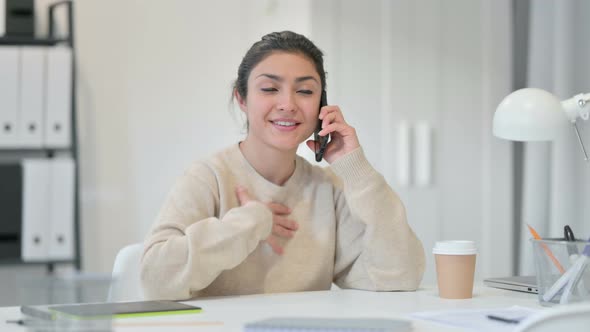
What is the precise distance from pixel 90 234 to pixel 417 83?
146cm

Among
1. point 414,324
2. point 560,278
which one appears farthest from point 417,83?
point 414,324

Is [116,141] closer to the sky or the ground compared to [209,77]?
closer to the ground

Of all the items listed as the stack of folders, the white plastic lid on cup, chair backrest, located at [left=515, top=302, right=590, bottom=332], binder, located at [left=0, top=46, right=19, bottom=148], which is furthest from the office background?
chair backrest, located at [left=515, top=302, right=590, bottom=332]

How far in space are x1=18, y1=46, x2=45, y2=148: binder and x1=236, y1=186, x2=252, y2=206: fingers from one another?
1475mm

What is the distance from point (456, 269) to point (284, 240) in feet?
1.40

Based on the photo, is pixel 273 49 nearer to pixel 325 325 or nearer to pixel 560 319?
pixel 325 325

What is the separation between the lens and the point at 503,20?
130 inches

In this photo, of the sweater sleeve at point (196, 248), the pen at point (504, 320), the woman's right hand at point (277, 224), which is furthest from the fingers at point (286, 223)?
the pen at point (504, 320)

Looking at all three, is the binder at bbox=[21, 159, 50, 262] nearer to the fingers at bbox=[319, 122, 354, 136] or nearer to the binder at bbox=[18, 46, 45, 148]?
the binder at bbox=[18, 46, 45, 148]

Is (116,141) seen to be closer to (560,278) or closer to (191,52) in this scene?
(191,52)

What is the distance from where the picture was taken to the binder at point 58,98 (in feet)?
10.3

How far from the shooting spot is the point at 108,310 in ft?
4.33

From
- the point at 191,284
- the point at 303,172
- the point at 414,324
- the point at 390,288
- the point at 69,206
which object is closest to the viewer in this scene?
the point at 414,324

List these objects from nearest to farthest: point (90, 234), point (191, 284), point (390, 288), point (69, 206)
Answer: point (191, 284), point (390, 288), point (69, 206), point (90, 234)
